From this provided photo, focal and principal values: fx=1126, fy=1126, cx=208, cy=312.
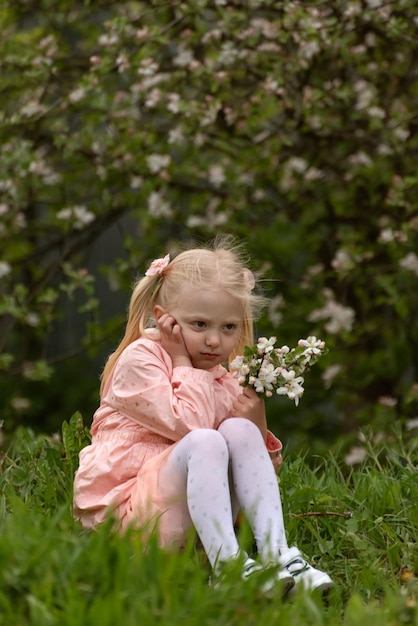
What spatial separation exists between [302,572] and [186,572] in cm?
32

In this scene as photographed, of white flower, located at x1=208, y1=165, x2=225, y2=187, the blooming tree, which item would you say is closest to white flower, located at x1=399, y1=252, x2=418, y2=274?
the blooming tree

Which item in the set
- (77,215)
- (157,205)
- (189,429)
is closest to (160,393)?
(189,429)

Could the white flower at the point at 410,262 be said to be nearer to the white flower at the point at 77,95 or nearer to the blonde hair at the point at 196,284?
the white flower at the point at 77,95

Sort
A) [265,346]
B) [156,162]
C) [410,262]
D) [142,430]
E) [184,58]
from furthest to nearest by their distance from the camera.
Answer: [156,162] → [410,262] → [184,58] → [142,430] → [265,346]

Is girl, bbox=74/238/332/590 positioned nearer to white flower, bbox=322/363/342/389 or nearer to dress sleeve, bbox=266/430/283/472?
dress sleeve, bbox=266/430/283/472

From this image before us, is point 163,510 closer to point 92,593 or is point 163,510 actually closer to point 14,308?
point 92,593

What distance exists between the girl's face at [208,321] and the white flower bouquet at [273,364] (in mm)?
156

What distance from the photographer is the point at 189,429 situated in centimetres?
270

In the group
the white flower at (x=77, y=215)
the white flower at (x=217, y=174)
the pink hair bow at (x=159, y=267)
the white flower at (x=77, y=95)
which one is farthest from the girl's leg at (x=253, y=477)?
the white flower at (x=77, y=215)

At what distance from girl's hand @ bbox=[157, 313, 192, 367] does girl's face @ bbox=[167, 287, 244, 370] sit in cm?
1

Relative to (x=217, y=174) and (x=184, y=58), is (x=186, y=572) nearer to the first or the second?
(x=184, y=58)

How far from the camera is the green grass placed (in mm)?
2031

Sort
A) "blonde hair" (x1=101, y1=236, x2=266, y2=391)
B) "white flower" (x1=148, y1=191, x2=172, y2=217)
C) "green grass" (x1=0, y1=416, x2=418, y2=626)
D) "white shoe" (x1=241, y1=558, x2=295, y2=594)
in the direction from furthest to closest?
"white flower" (x1=148, y1=191, x2=172, y2=217) < "blonde hair" (x1=101, y1=236, x2=266, y2=391) < "white shoe" (x1=241, y1=558, x2=295, y2=594) < "green grass" (x1=0, y1=416, x2=418, y2=626)

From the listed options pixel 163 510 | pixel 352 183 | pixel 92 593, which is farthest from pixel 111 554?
pixel 352 183
